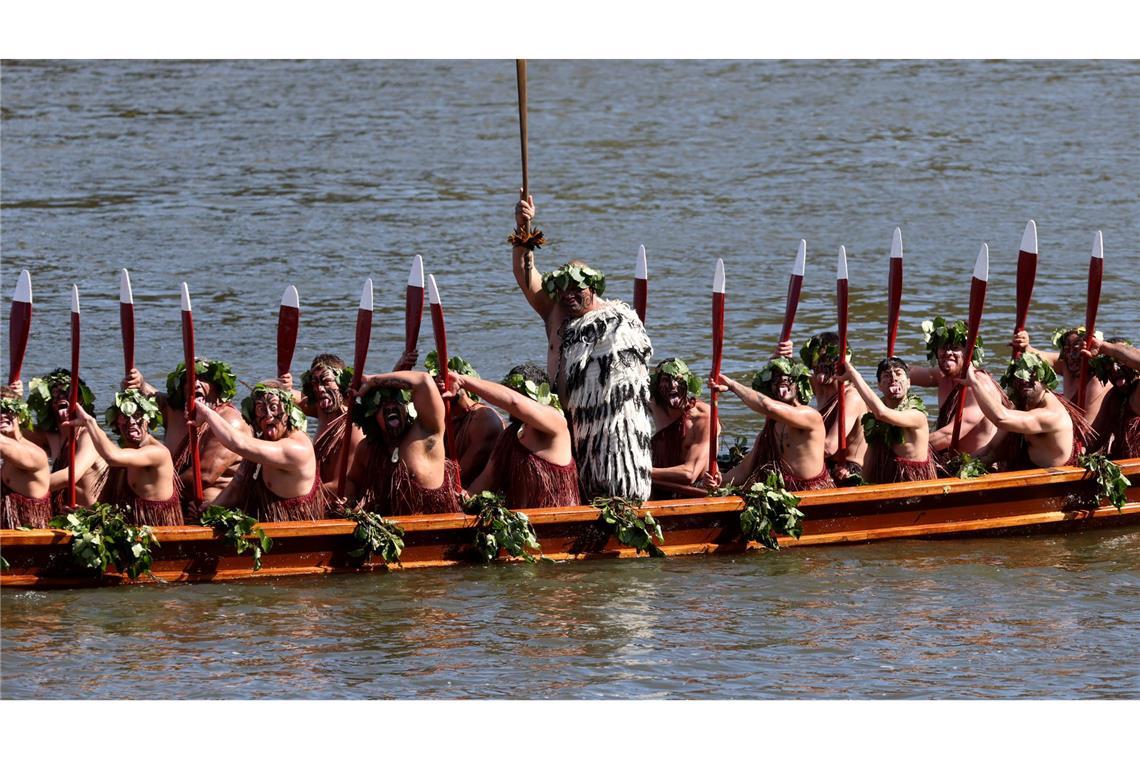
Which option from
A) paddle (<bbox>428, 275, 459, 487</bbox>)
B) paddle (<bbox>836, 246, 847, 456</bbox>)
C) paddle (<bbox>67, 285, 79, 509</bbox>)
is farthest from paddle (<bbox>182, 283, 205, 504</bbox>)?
paddle (<bbox>836, 246, 847, 456</bbox>)

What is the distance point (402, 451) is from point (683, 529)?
1.80 metres

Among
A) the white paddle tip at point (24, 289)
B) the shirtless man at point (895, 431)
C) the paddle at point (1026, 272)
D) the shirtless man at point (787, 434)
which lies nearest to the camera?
the white paddle tip at point (24, 289)

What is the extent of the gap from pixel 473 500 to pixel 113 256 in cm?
1138

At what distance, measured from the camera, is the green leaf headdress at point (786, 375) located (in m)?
12.3

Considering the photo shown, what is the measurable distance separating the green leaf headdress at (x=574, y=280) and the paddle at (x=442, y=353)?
762 mm

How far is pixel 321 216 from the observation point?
24.1m

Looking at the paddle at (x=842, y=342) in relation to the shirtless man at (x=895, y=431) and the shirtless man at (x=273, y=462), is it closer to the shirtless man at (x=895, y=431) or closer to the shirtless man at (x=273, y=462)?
the shirtless man at (x=895, y=431)

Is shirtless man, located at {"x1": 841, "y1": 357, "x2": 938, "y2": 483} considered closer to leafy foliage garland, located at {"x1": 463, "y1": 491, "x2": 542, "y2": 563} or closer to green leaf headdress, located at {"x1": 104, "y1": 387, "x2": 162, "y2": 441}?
leafy foliage garland, located at {"x1": 463, "y1": 491, "x2": 542, "y2": 563}

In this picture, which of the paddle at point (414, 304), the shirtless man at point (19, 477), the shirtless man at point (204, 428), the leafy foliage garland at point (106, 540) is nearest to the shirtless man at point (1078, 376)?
the paddle at point (414, 304)

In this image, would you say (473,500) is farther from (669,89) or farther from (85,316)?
(669,89)

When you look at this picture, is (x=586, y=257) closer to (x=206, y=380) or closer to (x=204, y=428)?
(x=204, y=428)

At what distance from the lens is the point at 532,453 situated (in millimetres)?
11906

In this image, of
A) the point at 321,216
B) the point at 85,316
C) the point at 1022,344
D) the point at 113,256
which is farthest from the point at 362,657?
the point at 321,216

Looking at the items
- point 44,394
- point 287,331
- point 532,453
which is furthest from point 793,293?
point 44,394
